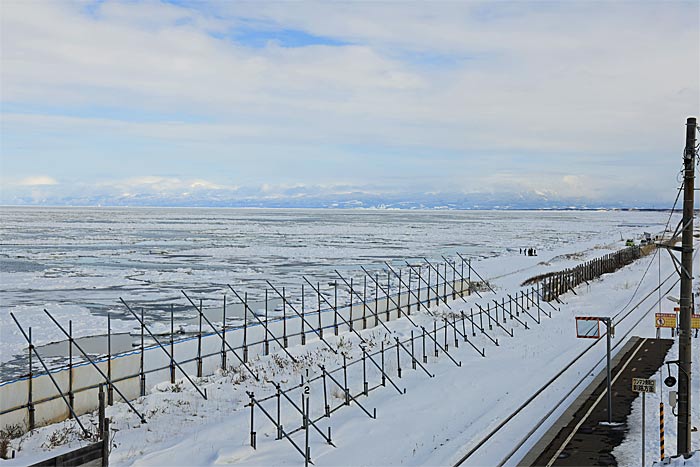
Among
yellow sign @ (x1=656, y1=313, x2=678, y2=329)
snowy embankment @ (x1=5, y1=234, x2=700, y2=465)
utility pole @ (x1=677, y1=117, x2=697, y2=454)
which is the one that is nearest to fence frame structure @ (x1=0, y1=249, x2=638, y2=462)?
snowy embankment @ (x1=5, y1=234, x2=700, y2=465)

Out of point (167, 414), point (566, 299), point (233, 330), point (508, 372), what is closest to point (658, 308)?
point (566, 299)

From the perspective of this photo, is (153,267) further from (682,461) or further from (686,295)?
(682,461)

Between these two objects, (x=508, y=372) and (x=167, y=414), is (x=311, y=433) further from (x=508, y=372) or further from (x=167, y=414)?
(x=508, y=372)

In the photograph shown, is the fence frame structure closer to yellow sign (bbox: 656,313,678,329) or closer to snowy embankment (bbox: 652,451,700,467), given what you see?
yellow sign (bbox: 656,313,678,329)

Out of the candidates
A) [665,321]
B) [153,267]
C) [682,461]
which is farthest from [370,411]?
[153,267]

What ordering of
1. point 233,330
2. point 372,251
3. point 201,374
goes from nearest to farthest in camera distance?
point 201,374 → point 233,330 → point 372,251

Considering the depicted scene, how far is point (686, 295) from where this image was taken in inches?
595

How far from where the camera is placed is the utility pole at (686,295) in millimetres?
14703

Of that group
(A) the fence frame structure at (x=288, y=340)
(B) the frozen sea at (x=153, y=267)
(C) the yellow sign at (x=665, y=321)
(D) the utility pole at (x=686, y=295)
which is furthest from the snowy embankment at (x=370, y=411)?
(B) the frozen sea at (x=153, y=267)

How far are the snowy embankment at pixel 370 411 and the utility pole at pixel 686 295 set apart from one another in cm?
206

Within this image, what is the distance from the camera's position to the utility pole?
1470 centimetres

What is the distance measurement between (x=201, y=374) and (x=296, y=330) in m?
7.37

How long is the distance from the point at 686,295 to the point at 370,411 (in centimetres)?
813

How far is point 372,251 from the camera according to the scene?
64562mm
